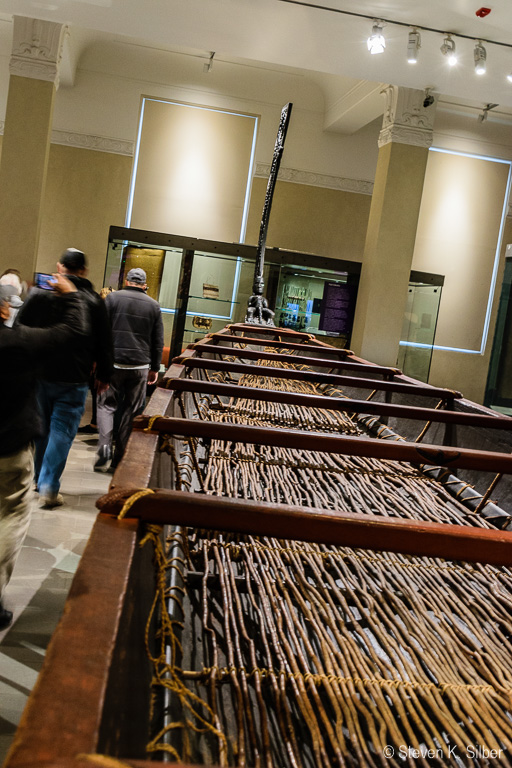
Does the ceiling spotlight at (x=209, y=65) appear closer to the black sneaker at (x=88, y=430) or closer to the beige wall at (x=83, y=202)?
the beige wall at (x=83, y=202)

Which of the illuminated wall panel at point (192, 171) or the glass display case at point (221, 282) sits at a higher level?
the illuminated wall panel at point (192, 171)

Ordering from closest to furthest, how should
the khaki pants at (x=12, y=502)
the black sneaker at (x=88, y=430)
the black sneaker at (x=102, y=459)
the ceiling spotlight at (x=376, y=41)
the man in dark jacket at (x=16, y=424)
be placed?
1. the man in dark jacket at (x=16, y=424)
2. the khaki pants at (x=12, y=502)
3. the black sneaker at (x=102, y=459)
4. the ceiling spotlight at (x=376, y=41)
5. the black sneaker at (x=88, y=430)

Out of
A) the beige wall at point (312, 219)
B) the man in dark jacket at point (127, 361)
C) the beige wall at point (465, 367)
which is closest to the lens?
the man in dark jacket at point (127, 361)

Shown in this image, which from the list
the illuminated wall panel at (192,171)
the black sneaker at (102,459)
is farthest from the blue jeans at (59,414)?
the illuminated wall panel at (192,171)

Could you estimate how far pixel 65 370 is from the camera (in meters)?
4.21

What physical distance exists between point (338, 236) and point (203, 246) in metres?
4.18

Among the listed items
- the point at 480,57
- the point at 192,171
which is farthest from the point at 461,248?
the point at 480,57

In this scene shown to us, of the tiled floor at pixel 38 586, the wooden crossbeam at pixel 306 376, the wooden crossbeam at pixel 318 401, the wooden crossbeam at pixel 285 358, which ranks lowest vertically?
the tiled floor at pixel 38 586

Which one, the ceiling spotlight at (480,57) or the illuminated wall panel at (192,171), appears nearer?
the ceiling spotlight at (480,57)

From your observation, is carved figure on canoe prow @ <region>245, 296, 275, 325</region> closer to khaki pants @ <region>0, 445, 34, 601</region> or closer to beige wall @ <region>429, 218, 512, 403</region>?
khaki pants @ <region>0, 445, 34, 601</region>

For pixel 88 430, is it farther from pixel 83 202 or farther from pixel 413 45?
pixel 83 202

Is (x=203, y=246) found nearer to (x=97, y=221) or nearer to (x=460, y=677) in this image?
(x=97, y=221)

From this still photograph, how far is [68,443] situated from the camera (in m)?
4.37

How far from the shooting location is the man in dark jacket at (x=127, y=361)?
5535 mm
